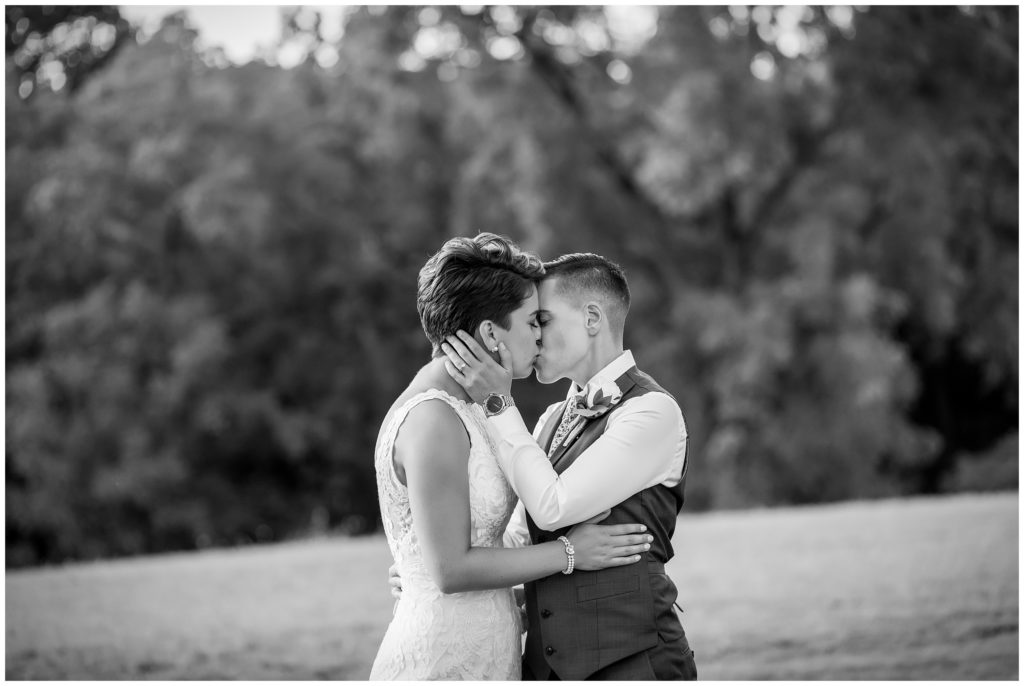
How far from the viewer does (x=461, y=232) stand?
1844 centimetres

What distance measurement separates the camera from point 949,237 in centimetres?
1805

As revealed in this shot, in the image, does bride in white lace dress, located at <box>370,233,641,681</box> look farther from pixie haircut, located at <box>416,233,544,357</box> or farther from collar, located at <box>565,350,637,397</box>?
collar, located at <box>565,350,637,397</box>

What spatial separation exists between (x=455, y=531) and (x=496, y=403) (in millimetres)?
418

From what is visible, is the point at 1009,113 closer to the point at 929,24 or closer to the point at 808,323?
the point at 929,24

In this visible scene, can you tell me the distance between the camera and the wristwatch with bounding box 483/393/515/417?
10.8ft

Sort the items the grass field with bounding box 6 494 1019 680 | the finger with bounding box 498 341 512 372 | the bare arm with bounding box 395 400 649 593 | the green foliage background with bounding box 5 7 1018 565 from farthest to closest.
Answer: the green foliage background with bounding box 5 7 1018 565
the grass field with bounding box 6 494 1019 680
the finger with bounding box 498 341 512 372
the bare arm with bounding box 395 400 649 593

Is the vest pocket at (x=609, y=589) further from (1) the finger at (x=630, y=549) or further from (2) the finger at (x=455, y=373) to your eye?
(2) the finger at (x=455, y=373)

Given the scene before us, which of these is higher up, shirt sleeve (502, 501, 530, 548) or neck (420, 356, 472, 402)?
neck (420, 356, 472, 402)

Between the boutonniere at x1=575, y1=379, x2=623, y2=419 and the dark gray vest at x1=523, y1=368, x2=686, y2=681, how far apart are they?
0.15 ft

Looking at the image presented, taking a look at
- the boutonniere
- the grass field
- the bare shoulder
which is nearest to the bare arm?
the bare shoulder

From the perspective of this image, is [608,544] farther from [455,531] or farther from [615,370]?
[615,370]

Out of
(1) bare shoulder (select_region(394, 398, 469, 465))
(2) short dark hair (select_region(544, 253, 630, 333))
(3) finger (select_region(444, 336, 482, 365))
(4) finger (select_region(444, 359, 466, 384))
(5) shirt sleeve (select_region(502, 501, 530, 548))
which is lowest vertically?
(5) shirt sleeve (select_region(502, 501, 530, 548))

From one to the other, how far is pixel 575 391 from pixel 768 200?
1481cm

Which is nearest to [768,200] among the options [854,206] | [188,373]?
[854,206]
